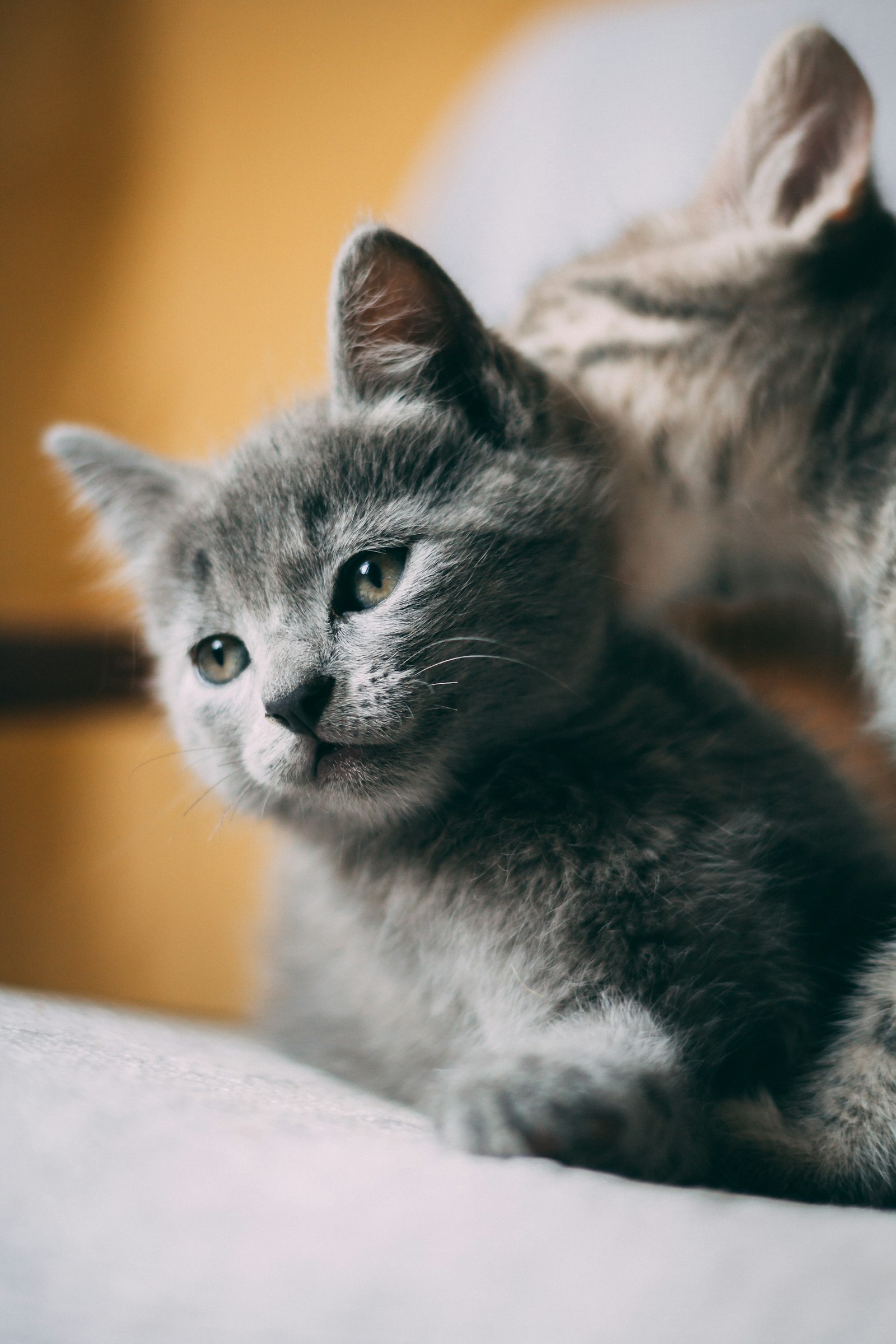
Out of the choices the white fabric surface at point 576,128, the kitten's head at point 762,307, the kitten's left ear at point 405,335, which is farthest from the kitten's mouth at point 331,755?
the white fabric surface at point 576,128

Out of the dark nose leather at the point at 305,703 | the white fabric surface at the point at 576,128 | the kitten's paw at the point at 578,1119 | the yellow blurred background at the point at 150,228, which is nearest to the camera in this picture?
the kitten's paw at the point at 578,1119

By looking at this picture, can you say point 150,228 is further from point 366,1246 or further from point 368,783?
point 366,1246

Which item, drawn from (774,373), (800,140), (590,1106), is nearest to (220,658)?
(590,1106)

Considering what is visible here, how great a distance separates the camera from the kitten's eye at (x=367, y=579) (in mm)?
656

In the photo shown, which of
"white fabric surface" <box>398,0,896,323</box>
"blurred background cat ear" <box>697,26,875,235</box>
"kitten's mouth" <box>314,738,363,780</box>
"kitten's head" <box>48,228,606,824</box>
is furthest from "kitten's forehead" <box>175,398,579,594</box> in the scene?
"white fabric surface" <box>398,0,896,323</box>

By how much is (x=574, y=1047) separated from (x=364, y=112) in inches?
61.5

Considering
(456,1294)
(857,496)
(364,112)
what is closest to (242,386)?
(364,112)

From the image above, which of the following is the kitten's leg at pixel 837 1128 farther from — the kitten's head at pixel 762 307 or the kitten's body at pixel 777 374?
the kitten's head at pixel 762 307

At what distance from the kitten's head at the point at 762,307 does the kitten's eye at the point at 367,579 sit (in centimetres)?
28

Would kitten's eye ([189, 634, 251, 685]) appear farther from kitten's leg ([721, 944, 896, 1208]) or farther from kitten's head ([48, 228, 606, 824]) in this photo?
kitten's leg ([721, 944, 896, 1208])

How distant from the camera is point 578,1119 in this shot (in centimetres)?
50

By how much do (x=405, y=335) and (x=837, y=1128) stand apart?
0.55m

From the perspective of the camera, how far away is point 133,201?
5.37 ft

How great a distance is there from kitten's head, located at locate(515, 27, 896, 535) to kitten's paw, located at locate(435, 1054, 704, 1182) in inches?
20.3
